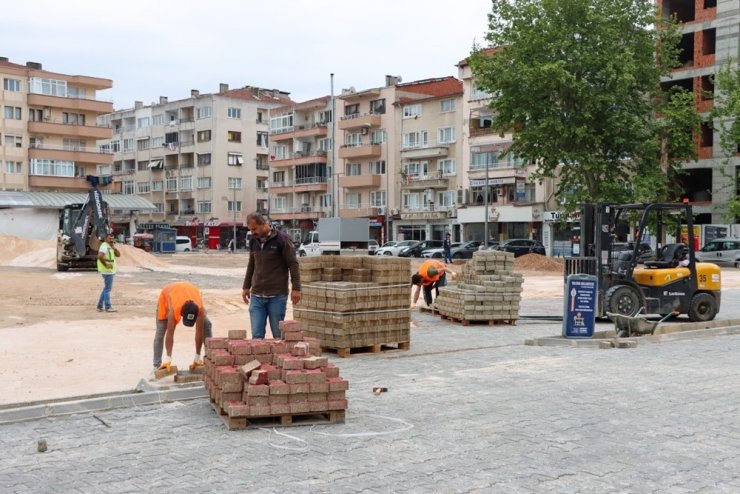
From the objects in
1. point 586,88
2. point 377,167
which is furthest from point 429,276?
point 377,167

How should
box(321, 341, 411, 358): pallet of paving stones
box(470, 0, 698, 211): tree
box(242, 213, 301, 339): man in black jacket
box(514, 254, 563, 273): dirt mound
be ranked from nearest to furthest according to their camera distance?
box(242, 213, 301, 339): man in black jacket → box(321, 341, 411, 358): pallet of paving stones → box(470, 0, 698, 211): tree → box(514, 254, 563, 273): dirt mound

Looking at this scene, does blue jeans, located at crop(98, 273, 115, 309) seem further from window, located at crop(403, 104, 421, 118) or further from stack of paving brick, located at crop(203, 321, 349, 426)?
window, located at crop(403, 104, 421, 118)

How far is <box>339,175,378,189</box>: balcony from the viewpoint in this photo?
3027 inches

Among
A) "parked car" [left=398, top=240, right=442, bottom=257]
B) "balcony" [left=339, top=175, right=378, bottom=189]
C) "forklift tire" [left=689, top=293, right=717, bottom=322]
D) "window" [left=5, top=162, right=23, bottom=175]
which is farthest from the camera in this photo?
"balcony" [left=339, top=175, right=378, bottom=189]

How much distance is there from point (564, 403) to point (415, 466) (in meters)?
3.04

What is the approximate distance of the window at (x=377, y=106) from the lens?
253 feet

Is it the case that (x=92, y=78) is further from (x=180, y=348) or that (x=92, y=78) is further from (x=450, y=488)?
(x=450, y=488)

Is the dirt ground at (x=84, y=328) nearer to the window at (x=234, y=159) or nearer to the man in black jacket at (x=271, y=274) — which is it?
the man in black jacket at (x=271, y=274)

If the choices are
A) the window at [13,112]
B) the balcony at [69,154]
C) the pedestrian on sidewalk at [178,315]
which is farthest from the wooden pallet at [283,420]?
the window at [13,112]

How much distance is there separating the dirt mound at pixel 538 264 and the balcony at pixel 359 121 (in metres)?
33.4

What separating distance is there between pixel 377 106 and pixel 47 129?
29.3 meters

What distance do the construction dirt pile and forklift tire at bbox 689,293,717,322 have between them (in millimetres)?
27173

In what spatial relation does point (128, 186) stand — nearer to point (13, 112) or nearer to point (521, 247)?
point (13, 112)

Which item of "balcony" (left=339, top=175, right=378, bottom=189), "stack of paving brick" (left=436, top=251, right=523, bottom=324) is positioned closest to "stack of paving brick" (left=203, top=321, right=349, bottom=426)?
"stack of paving brick" (left=436, top=251, right=523, bottom=324)
